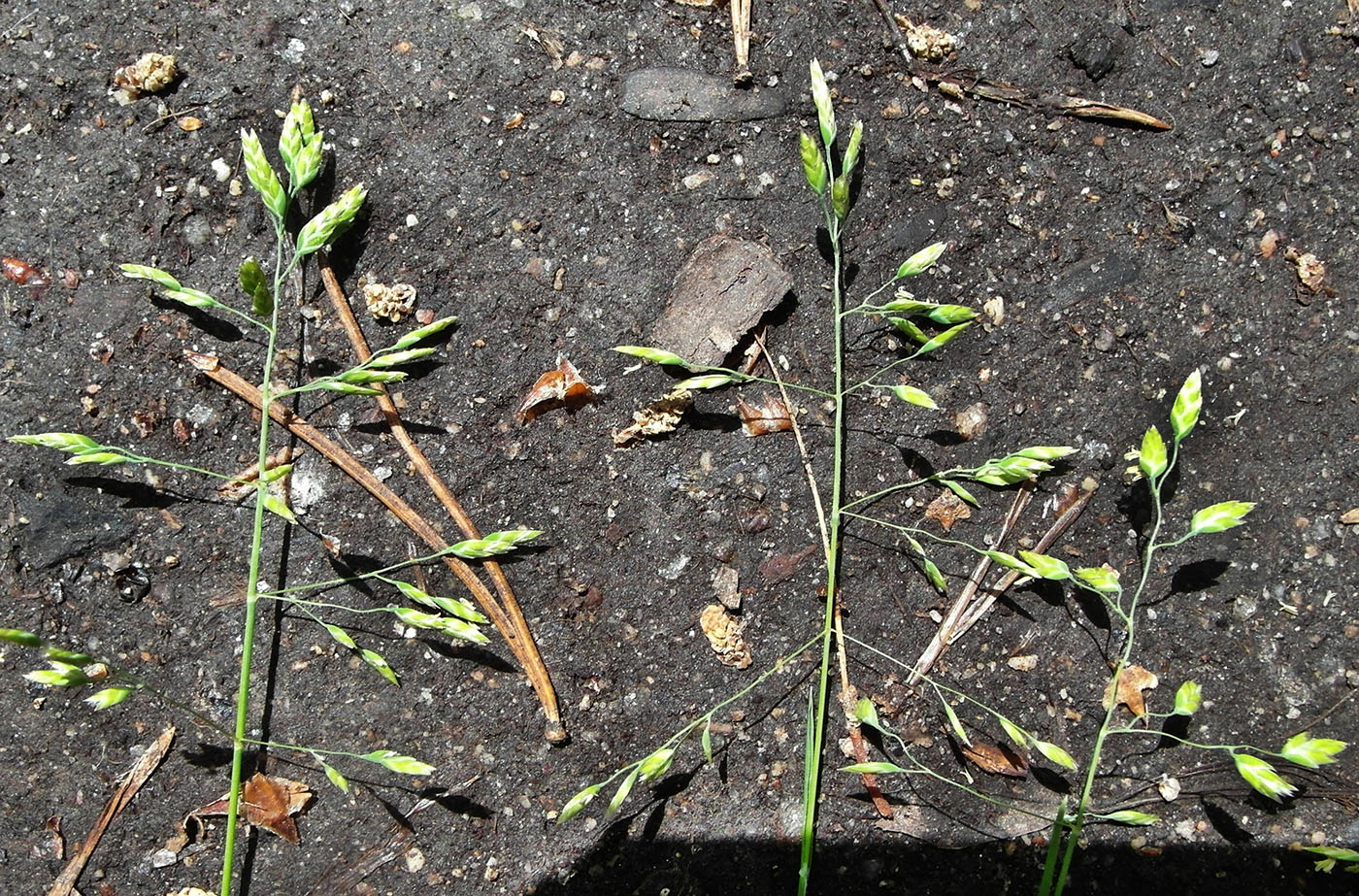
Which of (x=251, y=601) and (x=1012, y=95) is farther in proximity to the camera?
(x=1012, y=95)

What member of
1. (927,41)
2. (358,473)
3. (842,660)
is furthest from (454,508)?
(927,41)

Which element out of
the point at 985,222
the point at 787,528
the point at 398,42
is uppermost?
the point at 398,42

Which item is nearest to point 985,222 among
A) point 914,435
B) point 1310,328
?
point 914,435

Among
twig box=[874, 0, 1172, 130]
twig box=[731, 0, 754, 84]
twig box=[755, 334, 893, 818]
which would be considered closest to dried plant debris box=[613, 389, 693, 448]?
twig box=[755, 334, 893, 818]

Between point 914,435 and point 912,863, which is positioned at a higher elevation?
point 914,435

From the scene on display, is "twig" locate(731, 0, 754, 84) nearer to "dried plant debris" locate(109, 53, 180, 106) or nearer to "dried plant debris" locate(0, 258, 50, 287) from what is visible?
"dried plant debris" locate(109, 53, 180, 106)

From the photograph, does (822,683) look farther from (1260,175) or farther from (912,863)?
(1260,175)

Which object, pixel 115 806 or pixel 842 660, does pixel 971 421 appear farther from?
pixel 115 806
